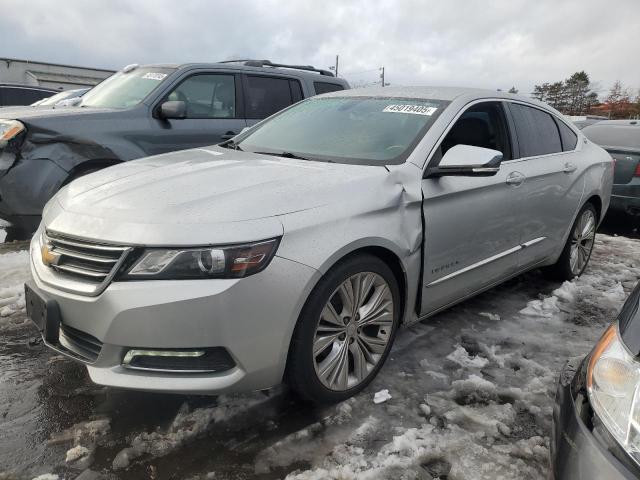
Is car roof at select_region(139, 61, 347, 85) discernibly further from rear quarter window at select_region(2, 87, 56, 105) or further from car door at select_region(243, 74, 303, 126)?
rear quarter window at select_region(2, 87, 56, 105)

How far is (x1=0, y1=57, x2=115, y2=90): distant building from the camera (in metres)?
24.1

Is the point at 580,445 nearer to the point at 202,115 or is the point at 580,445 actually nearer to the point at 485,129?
the point at 485,129

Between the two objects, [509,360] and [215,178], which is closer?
[215,178]

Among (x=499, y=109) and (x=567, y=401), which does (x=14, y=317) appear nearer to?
(x=567, y=401)

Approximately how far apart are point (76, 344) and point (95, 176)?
1011mm

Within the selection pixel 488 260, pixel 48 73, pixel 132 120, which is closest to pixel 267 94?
pixel 132 120

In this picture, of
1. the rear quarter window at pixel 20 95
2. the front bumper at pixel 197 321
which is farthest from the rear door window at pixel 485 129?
the rear quarter window at pixel 20 95

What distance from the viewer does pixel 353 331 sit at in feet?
8.16

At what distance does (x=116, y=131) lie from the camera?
A: 467cm

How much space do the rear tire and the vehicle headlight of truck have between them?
15.2ft

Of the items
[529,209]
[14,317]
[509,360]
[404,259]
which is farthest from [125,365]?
[529,209]

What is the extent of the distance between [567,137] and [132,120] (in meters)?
3.91

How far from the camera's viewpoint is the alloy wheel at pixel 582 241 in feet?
14.5

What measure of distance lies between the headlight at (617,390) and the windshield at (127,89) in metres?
4.68
